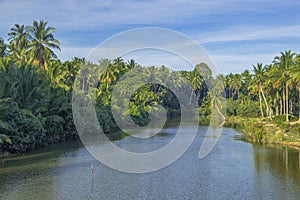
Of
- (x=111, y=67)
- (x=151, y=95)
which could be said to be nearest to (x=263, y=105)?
(x=151, y=95)

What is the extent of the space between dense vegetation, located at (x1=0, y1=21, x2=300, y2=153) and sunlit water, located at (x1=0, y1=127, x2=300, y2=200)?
2.88 m

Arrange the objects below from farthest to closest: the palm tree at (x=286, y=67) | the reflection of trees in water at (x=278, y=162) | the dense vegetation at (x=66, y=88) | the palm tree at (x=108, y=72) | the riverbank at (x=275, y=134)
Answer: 1. the palm tree at (x=108, y=72)
2. the palm tree at (x=286, y=67)
3. the riverbank at (x=275, y=134)
4. the dense vegetation at (x=66, y=88)
5. the reflection of trees in water at (x=278, y=162)

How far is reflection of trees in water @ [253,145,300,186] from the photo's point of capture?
21.0 meters

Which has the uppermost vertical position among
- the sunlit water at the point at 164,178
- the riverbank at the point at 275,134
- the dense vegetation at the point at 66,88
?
the dense vegetation at the point at 66,88

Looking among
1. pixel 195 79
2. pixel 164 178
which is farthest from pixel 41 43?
pixel 195 79

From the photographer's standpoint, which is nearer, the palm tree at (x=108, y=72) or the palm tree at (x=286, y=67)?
the palm tree at (x=286, y=67)

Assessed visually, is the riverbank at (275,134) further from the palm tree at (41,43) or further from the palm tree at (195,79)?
the palm tree at (195,79)

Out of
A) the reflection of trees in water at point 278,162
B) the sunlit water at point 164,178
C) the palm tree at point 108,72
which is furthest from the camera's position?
the palm tree at point 108,72

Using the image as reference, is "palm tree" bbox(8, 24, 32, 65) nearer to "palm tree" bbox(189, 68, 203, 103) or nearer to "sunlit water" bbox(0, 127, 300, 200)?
"sunlit water" bbox(0, 127, 300, 200)

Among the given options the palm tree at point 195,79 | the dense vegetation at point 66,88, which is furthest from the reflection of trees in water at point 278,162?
the palm tree at point 195,79

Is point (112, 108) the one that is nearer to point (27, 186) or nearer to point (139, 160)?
point (139, 160)

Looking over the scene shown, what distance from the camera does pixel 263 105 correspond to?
60281mm

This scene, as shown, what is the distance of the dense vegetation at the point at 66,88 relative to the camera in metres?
27.0

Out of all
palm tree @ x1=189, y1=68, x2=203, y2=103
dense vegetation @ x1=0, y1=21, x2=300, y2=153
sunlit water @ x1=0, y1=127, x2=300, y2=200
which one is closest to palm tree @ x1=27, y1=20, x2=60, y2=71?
dense vegetation @ x1=0, y1=21, x2=300, y2=153
